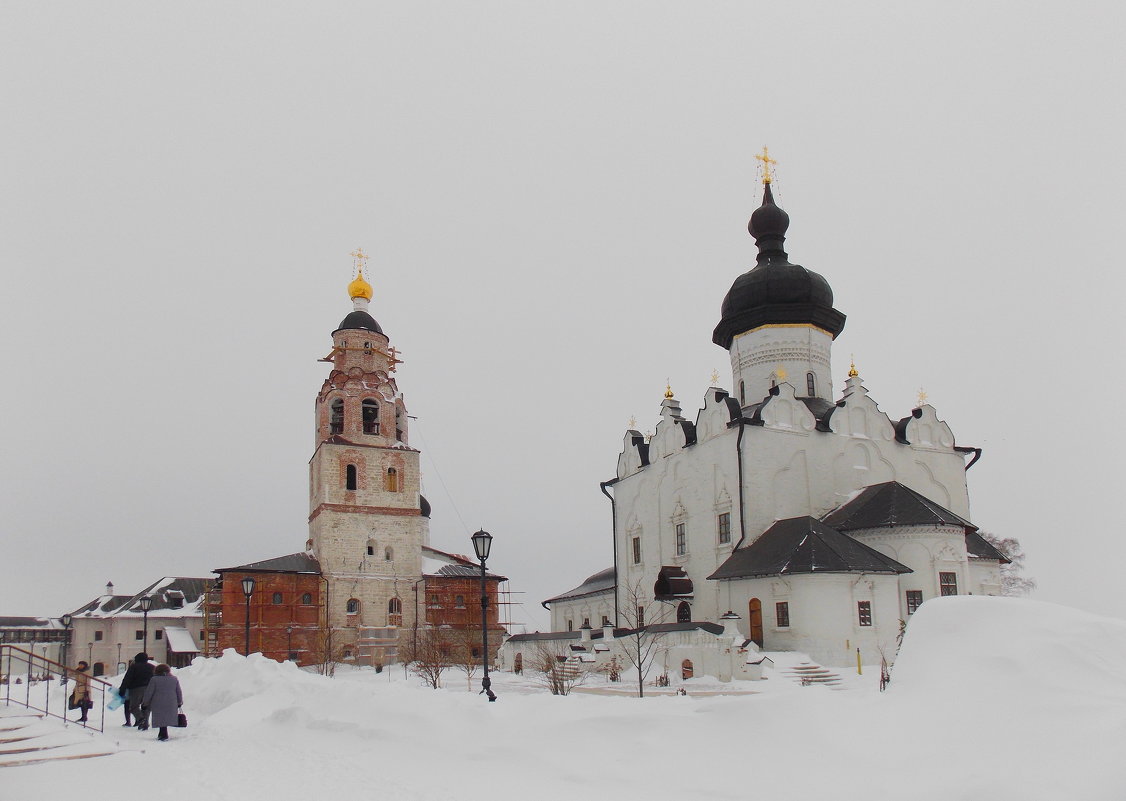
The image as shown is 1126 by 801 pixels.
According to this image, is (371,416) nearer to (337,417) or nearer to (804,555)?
(337,417)

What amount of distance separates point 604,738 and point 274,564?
36945 millimetres

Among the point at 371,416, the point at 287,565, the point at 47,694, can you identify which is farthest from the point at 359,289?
the point at 47,694

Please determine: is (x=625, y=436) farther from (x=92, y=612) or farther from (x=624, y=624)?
(x=92, y=612)

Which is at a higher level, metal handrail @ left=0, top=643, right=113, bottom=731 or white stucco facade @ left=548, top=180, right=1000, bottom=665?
white stucco facade @ left=548, top=180, right=1000, bottom=665

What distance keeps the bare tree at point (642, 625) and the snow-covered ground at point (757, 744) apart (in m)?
12.3

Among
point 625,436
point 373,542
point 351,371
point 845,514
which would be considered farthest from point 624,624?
point 351,371

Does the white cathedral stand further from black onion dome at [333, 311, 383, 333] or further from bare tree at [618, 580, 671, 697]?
black onion dome at [333, 311, 383, 333]

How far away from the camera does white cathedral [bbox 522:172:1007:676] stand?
24.3 m

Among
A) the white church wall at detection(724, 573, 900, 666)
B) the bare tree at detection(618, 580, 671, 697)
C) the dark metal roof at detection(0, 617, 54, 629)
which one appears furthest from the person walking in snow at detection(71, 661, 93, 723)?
the dark metal roof at detection(0, 617, 54, 629)

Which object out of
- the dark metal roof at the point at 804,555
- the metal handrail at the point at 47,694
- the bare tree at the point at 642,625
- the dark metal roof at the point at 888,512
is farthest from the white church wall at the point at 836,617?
the metal handrail at the point at 47,694

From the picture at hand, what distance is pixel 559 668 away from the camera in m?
27.2

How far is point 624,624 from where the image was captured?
3631 cm

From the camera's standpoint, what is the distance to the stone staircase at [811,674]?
862 inches

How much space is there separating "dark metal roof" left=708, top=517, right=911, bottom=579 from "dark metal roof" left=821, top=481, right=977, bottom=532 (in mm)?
996
